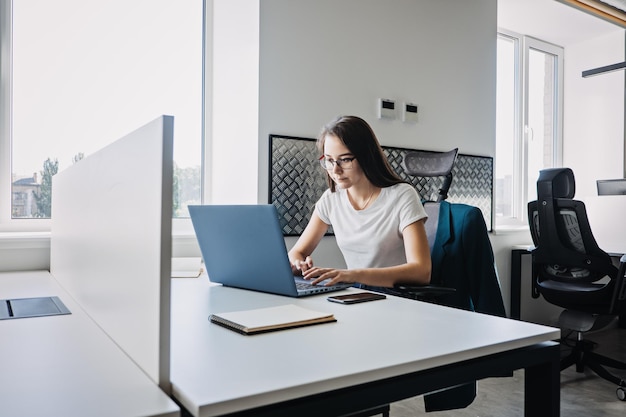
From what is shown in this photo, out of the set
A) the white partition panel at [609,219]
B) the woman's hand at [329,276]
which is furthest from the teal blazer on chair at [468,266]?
Result: the white partition panel at [609,219]

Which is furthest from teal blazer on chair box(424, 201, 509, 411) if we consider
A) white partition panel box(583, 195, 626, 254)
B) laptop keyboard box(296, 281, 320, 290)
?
white partition panel box(583, 195, 626, 254)

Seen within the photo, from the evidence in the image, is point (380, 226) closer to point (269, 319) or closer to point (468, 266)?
point (468, 266)

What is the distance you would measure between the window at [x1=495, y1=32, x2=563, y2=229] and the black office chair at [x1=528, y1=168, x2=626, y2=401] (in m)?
1.26

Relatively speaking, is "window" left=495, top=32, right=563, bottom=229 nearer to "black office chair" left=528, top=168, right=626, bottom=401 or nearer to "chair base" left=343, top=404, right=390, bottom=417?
"black office chair" left=528, top=168, right=626, bottom=401

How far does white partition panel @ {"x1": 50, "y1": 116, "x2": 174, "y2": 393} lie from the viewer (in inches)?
26.4

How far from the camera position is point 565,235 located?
115 inches

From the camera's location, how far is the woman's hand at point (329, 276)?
59.2 inches

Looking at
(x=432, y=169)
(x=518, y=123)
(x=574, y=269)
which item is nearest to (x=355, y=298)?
(x=432, y=169)

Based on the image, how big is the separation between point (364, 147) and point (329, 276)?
65cm

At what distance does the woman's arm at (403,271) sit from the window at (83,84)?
3.63 feet

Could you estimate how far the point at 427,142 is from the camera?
10.6ft

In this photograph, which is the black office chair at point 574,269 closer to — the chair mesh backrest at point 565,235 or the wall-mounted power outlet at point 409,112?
the chair mesh backrest at point 565,235

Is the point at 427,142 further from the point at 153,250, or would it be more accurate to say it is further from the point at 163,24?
the point at 153,250

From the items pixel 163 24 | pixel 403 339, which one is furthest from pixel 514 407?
pixel 163 24
